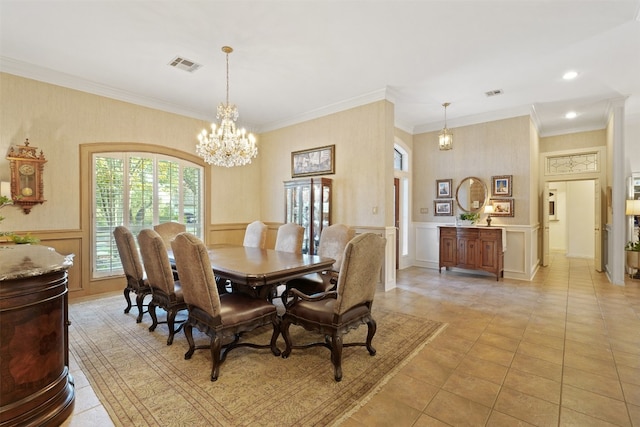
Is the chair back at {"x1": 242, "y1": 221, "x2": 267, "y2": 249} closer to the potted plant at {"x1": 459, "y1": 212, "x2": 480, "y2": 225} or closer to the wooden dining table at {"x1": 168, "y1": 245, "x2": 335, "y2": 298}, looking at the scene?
the wooden dining table at {"x1": 168, "y1": 245, "x2": 335, "y2": 298}

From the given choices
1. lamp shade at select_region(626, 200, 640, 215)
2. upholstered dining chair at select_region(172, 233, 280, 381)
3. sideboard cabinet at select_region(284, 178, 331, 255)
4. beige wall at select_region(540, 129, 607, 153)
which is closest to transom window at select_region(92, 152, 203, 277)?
sideboard cabinet at select_region(284, 178, 331, 255)

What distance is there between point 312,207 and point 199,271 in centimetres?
325

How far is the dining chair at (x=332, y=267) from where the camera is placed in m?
3.29

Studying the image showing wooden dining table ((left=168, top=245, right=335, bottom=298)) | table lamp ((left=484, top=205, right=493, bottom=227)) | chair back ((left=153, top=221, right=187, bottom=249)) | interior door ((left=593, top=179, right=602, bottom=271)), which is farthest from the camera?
interior door ((left=593, top=179, right=602, bottom=271))

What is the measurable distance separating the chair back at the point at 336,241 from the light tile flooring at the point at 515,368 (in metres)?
1.10

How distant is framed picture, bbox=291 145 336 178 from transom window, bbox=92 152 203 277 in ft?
6.15

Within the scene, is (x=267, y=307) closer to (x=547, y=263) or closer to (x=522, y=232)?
(x=522, y=232)

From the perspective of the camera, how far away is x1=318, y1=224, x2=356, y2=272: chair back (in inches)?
141

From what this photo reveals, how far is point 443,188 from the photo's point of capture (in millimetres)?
6422

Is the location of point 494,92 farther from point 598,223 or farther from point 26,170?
point 26,170

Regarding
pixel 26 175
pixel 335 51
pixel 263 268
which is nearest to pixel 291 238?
pixel 263 268

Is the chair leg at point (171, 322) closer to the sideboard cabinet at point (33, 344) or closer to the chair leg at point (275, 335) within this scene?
the sideboard cabinet at point (33, 344)

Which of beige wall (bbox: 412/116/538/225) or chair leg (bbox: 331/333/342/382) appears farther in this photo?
beige wall (bbox: 412/116/538/225)

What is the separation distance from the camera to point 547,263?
6.79 metres
